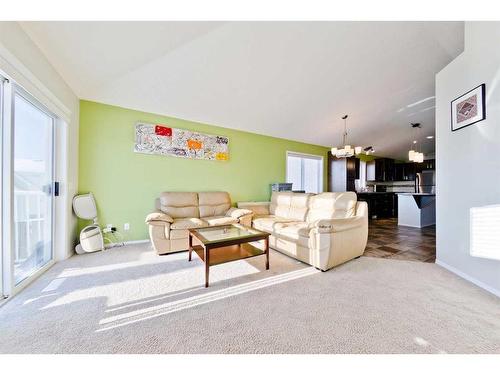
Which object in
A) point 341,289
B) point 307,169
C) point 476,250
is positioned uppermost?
point 307,169

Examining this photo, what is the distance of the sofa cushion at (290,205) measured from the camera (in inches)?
132

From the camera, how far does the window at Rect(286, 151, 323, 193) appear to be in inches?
207

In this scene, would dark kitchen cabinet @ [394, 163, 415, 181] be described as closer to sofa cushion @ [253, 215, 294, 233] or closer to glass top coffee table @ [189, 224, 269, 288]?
sofa cushion @ [253, 215, 294, 233]

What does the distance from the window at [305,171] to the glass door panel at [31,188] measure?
4.50 m

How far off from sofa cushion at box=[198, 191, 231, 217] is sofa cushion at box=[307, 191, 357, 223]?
1637 mm

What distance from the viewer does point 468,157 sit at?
6.66 feet

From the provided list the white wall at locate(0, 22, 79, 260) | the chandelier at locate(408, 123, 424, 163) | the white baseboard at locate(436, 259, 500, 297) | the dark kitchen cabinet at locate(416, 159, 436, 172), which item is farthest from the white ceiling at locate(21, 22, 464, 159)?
the dark kitchen cabinet at locate(416, 159, 436, 172)

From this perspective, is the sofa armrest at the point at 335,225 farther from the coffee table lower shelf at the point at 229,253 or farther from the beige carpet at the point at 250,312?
the coffee table lower shelf at the point at 229,253

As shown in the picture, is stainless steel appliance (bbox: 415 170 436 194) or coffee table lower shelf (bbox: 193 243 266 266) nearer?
coffee table lower shelf (bbox: 193 243 266 266)
